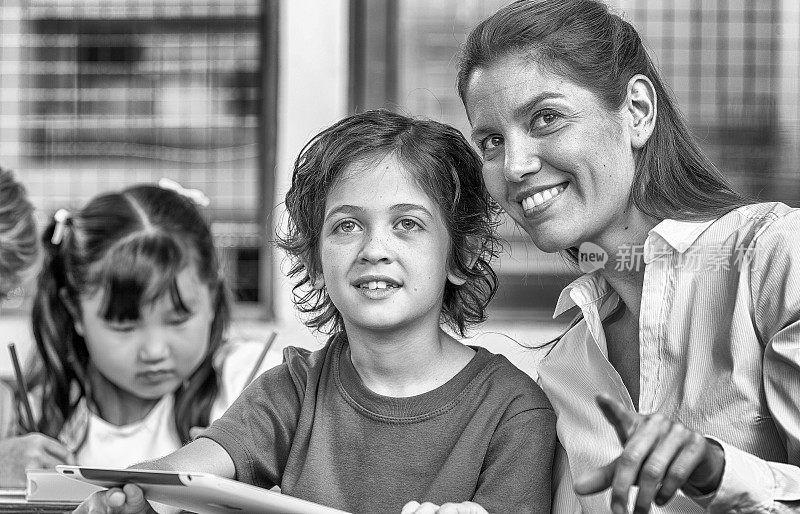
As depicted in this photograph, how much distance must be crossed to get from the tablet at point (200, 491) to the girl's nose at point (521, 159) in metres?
0.46

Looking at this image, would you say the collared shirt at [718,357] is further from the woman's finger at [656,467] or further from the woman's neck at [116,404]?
the woman's neck at [116,404]

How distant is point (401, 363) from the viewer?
1.36m

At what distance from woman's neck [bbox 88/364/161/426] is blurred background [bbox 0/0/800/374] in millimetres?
601

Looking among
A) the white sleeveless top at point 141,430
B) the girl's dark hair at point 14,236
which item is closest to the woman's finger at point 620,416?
the white sleeveless top at point 141,430

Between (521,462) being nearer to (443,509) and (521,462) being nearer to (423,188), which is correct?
(443,509)

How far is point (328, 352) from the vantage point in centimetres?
143

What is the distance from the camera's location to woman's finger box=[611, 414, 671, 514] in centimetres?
90

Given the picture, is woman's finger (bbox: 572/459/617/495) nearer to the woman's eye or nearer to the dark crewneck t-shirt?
the dark crewneck t-shirt

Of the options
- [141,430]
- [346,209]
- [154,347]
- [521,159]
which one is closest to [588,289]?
[521,159]

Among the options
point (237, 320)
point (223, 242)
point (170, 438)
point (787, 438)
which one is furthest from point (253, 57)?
point (787, 438)

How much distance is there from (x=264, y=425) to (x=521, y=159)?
43 cm

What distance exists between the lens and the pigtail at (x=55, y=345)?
2.03 m

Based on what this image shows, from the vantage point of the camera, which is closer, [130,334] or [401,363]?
[401,363]

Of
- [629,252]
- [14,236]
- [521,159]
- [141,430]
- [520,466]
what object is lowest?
[141,430]
